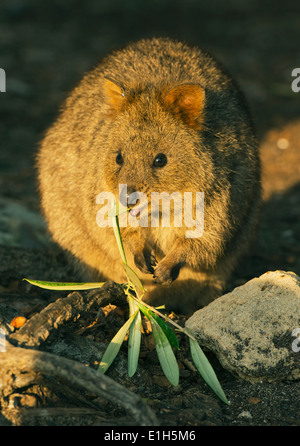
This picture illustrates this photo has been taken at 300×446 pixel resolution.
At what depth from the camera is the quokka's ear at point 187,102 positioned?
477cm

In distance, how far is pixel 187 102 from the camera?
4.87 metres

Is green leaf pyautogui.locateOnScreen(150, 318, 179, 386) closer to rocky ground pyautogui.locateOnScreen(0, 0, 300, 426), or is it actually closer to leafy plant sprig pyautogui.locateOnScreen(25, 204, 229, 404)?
leafy plant sprig pyautogui.locateOnScreen(25, 204, 229, 404)

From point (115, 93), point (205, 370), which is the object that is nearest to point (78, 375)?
point (205, 370)

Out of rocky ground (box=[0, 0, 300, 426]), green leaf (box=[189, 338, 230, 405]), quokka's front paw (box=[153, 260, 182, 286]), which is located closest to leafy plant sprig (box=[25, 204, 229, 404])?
green leaf (box=[189, 338, 230, 405])

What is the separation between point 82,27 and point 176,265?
35.9 feet

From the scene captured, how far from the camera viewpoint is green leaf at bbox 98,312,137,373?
393cm

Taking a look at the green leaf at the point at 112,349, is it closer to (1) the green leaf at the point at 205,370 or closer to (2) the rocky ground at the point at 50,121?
(2) the rocky ground at the point at 50,121

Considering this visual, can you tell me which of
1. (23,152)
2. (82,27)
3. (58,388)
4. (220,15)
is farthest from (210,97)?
(220,15)

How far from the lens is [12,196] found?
843cm

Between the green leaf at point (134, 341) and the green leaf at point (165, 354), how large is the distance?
0.11m

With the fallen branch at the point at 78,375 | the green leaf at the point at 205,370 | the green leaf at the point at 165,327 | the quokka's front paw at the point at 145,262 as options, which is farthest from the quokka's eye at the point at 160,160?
the fallen branch at the point at 78,375

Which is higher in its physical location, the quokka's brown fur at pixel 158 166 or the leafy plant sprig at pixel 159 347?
the quokka's brown fur at pixel 158 166

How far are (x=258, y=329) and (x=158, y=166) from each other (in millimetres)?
1553

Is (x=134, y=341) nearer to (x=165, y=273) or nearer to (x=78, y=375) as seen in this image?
(x=78, y=375)
